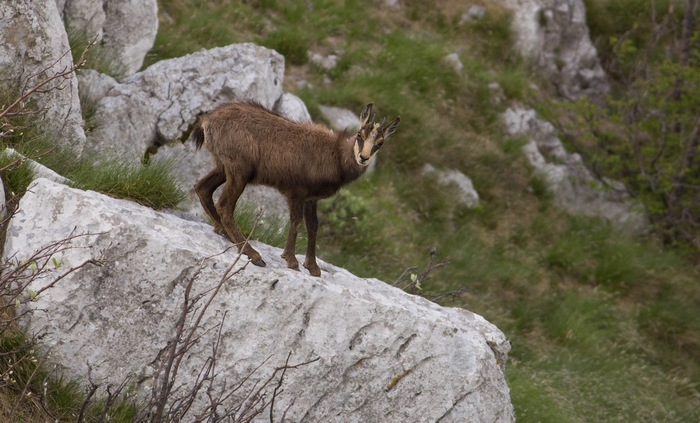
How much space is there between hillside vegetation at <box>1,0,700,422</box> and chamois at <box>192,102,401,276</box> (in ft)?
8.77

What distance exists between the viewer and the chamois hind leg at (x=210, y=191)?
5.82m

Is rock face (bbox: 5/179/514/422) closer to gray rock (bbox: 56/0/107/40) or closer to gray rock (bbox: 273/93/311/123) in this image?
gray rock (bbox: 273/93/311/123)

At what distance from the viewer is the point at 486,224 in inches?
500

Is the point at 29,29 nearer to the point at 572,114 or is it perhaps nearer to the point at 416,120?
the point at 416,120

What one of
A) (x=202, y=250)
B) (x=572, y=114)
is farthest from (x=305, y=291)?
(x=572, y=114)

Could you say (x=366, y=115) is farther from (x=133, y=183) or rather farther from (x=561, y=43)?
(x=561, y=43)

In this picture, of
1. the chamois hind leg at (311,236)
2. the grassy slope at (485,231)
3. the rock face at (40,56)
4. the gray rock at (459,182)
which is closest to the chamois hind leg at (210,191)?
the chamois hind leg at (311,236)

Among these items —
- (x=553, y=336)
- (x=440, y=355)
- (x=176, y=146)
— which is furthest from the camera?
(x=553, y=336)

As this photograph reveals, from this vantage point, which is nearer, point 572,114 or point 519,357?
point 519,357

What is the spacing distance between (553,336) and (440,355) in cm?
584

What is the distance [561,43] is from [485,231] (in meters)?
6.34

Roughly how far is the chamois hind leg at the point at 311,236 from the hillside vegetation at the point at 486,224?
8.10 feet

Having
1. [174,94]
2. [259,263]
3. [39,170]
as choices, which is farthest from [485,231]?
[39,170]

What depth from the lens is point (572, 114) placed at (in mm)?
15547
